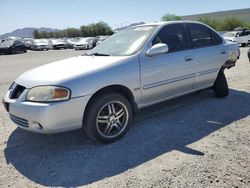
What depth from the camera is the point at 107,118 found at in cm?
431

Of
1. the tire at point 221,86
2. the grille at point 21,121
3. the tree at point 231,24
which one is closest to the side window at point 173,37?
the tire at point 221,86

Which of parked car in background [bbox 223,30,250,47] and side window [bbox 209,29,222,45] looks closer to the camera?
side window [bbox 209,29,222,45]

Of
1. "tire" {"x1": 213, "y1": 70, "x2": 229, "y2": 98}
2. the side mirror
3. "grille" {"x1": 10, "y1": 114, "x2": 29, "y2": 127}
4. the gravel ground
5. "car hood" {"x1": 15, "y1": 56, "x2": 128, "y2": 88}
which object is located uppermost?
the side mirror

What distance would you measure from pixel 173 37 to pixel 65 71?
2.16 m

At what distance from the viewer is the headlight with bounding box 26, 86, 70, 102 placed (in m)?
3.81

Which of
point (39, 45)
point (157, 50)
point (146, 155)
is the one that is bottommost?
point (146, 155)

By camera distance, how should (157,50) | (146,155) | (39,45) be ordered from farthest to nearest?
(39,45), (157,50), (146,155)

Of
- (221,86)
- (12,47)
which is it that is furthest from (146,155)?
(12,47)

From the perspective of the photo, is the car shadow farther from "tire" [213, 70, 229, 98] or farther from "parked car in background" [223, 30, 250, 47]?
"parked car in background" [223, 30, 250, 47]

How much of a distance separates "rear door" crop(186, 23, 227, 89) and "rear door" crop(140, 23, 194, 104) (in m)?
0.20

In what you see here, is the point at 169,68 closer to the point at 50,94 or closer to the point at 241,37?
the point at 50,94

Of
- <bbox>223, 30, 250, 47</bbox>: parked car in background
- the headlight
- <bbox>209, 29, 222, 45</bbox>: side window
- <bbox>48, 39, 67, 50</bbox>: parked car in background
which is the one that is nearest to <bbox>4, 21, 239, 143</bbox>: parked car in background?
the headlight

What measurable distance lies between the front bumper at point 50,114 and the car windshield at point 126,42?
122cm

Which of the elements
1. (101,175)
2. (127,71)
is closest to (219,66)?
(127,71)
